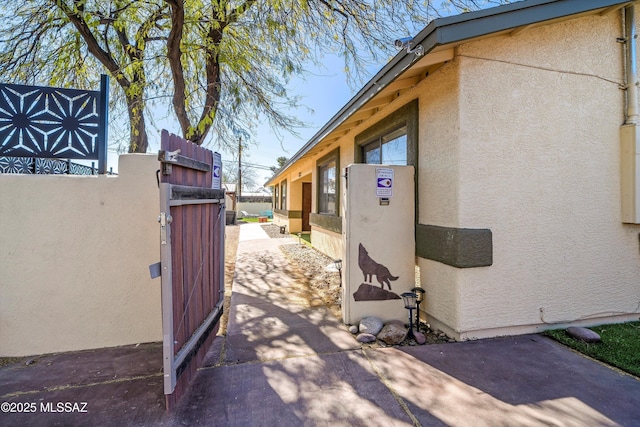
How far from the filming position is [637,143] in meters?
3.70

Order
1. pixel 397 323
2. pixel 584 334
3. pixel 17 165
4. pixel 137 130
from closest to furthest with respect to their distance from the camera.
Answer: pixel 584 334 → pixel 17 165 → pixel 397 323 → pixel 137 130

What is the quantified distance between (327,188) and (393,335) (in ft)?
18.7

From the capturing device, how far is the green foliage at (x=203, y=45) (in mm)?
5039

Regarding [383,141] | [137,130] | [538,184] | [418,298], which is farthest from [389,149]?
[137,130]

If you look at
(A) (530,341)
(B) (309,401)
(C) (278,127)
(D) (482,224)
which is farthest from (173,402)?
(C) (278,127)

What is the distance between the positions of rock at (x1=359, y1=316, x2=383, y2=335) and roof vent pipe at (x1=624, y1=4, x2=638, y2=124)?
413 cm

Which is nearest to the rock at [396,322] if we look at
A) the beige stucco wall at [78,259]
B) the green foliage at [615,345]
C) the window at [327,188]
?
the green foliage at [615,345]

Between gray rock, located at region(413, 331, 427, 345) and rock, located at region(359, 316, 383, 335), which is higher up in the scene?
rock, located at region(359, 316, 383, 335)

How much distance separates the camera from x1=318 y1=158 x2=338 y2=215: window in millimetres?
7878

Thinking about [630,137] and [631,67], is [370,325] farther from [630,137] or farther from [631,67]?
[631,67]

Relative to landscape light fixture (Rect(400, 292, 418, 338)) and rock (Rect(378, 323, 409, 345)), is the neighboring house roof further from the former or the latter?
rock (Rect(378, 323, 409, 345))

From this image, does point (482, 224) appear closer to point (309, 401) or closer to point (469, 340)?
point (469, 340)

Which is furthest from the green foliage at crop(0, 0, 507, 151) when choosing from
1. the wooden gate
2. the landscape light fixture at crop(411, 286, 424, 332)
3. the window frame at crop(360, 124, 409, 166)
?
the landscape light fixture at crop(411, 286, 424, 332)

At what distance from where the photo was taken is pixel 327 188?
868 centimetres
